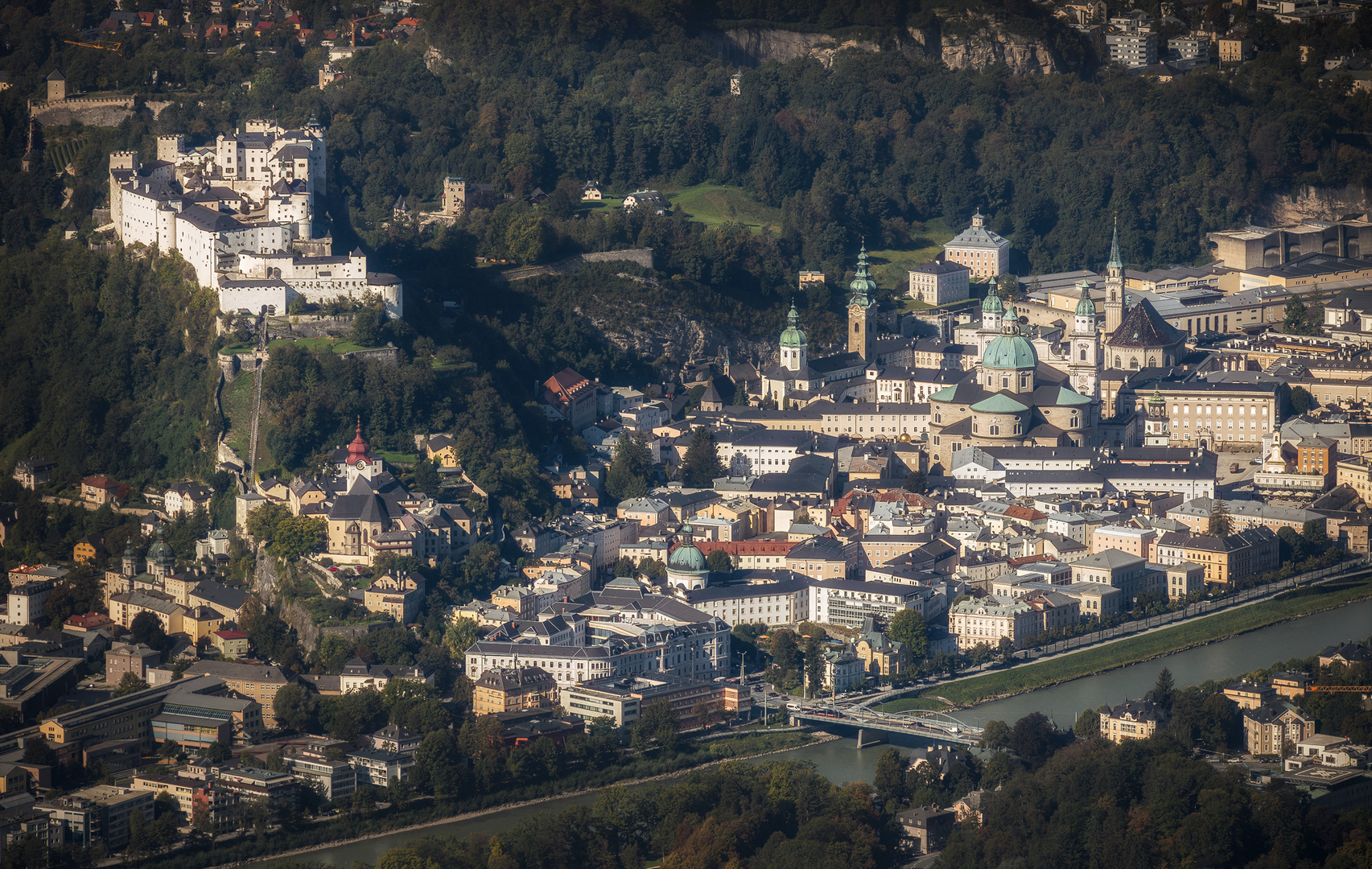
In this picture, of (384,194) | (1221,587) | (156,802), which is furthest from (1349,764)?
(384,194)

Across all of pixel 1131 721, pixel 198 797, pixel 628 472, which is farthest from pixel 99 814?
pixel 628 472

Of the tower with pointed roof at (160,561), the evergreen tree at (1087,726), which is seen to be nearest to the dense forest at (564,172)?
the tower with pointed roof at (160,561)

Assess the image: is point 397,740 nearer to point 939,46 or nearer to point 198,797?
point 198,797

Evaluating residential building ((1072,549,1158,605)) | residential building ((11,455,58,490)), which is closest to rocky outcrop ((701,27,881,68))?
residential building ((11,455,58,490))

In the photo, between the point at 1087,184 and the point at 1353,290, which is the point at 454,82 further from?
the point at 1353,290

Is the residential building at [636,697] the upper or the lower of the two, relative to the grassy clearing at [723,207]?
lower

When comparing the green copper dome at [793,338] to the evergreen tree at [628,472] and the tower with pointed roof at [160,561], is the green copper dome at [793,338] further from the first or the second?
the tower with pointed roof at [160,561]
